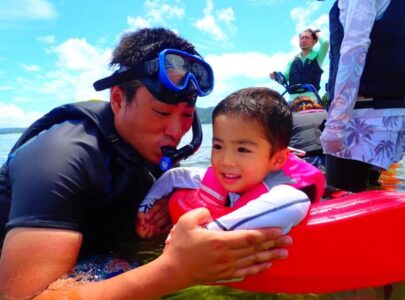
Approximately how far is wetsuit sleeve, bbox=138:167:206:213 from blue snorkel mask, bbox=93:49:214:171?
147 mm

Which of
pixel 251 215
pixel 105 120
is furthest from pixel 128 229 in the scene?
pixel 251 215

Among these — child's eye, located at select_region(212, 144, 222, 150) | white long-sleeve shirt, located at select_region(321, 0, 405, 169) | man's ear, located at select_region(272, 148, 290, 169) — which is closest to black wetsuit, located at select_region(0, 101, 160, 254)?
child's eye, located at select_region(212, 144, 222, 150)

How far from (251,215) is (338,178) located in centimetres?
164

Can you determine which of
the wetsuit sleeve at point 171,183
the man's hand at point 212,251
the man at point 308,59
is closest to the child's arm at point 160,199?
the wetsuit sleeve at point 171,183

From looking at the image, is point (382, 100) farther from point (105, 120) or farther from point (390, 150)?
point (105, 120)

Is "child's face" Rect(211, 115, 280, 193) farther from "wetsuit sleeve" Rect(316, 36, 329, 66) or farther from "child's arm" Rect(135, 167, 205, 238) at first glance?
"wetsuit sleeve" Rect(316, 36, 329, 66)

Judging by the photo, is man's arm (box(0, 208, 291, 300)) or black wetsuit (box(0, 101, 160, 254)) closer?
man's arm (box(0, 208, 291, 300))

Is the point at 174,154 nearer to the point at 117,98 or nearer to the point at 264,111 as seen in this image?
the point at 117,98

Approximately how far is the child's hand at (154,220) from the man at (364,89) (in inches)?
51.9

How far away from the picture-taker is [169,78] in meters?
2.24

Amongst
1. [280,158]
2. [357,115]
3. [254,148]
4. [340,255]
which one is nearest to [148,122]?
[254,148]

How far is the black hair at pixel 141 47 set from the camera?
233 cm

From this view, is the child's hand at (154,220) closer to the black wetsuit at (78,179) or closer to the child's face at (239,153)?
the black wetsuit at (78,179)

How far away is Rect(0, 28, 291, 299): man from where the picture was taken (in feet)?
5.51
